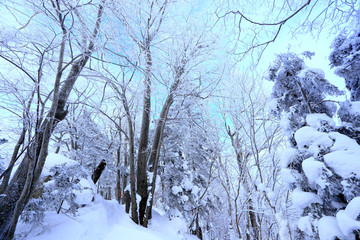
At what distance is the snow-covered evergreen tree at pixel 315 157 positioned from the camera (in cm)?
235

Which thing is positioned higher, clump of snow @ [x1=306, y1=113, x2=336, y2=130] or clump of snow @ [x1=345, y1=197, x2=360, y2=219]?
clump of snow @ [x1=306, y1=113, x2=336, y2=130]

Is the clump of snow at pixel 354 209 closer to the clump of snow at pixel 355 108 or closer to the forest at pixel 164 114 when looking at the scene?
the forest at pixel 164 114

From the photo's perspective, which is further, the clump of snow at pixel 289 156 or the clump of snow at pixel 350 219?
the clump of snow at pixel 289 156

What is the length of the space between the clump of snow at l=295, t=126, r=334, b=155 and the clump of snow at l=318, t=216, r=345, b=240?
0.98 m

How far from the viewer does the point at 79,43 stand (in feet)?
7.64

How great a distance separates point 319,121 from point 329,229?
5.57 feet

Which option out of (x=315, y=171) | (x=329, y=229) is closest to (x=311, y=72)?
(x=315, y=171)

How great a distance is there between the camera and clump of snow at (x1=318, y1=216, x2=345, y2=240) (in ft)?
7.53

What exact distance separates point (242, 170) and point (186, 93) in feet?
9.86

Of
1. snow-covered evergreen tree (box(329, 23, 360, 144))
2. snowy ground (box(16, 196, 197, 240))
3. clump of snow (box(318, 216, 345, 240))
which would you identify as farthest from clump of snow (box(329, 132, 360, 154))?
snowy ground (box(16, 196, 197, 240))

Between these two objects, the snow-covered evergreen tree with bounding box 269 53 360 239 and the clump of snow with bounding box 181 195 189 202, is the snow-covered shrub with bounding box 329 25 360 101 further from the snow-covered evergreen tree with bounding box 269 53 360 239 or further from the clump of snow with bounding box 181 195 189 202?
the clump of snow with bounding box 181 195 189 202

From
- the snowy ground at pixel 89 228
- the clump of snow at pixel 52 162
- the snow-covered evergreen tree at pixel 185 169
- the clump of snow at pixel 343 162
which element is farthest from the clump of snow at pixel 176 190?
the clump of snow at pixel 343 162

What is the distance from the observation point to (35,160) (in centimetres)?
206

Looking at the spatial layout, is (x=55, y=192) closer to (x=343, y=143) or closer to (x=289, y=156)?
(x=289, y=156)
